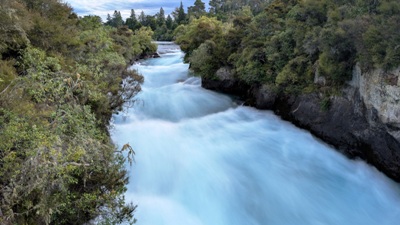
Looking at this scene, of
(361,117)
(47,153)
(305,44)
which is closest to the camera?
(47,153)

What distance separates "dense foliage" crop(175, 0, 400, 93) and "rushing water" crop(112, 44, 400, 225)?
2.72m

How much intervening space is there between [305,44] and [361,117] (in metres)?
4.06

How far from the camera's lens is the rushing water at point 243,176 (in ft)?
29.0

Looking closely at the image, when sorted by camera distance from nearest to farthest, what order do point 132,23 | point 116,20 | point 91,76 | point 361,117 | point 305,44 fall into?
1. point 91,76
2. point 361,117
3. point 305,44
4. point 132,23
5. point 116,20

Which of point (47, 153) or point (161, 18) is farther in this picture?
point (161, 18)

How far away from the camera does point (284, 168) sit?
37.3ft

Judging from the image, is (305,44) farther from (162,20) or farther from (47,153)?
(162,20)

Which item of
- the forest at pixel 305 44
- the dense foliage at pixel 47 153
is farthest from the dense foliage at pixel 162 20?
the dense foliage at pixel 47 153

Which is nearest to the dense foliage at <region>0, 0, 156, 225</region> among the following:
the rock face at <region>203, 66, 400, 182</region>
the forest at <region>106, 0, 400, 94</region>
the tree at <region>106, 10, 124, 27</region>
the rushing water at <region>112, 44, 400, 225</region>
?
the rushing water at <region>112, 44, 400, 225</region>

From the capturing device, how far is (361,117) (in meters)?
11.3

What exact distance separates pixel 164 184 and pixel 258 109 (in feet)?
28.9

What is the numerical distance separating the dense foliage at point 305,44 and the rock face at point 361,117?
0.53 metres

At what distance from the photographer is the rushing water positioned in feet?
29.0

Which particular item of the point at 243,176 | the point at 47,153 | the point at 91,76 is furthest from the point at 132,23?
the point at 47,153
